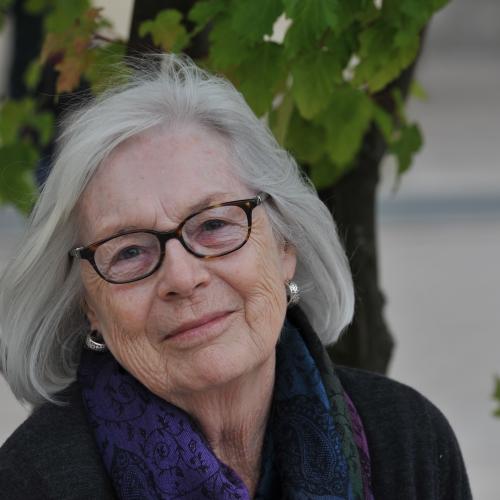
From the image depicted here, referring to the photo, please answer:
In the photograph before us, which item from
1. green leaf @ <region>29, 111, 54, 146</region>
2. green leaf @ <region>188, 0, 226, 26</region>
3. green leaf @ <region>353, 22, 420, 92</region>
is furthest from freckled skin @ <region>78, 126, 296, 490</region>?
green leaf @ <region>29, 111, 54, 146</region>

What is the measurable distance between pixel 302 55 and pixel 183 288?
0.68 metres

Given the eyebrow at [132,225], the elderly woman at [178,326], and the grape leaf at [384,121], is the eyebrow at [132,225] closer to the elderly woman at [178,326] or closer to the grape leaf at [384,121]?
the elderly woman at [178,326]

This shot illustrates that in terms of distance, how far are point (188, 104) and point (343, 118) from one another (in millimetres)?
607

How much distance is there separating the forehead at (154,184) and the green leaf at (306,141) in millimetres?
631

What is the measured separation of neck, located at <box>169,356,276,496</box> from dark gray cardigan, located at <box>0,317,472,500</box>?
0.17m

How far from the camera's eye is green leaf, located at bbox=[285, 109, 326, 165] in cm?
302

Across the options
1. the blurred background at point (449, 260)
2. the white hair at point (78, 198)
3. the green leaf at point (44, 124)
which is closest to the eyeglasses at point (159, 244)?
the white hair at point (78, 198)

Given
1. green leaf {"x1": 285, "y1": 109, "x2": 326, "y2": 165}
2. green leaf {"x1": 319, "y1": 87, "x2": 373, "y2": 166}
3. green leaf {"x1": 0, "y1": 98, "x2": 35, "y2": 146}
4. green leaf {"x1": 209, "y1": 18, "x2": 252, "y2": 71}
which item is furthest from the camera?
green leaf {"x1": 0, "y1": 98, "x2": 35, "y2": 146}

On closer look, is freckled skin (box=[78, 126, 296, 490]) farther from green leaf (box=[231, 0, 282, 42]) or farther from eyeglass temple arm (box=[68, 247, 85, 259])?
green leaf (box=[231, 0, 282, 42])

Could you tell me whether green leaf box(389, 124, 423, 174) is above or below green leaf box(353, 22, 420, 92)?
below

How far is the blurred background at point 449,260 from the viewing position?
6098 mm

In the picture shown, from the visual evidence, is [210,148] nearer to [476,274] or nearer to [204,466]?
[204,466]

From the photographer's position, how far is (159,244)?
2320 mm

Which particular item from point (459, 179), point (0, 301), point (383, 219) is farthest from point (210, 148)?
point (459, 179)
